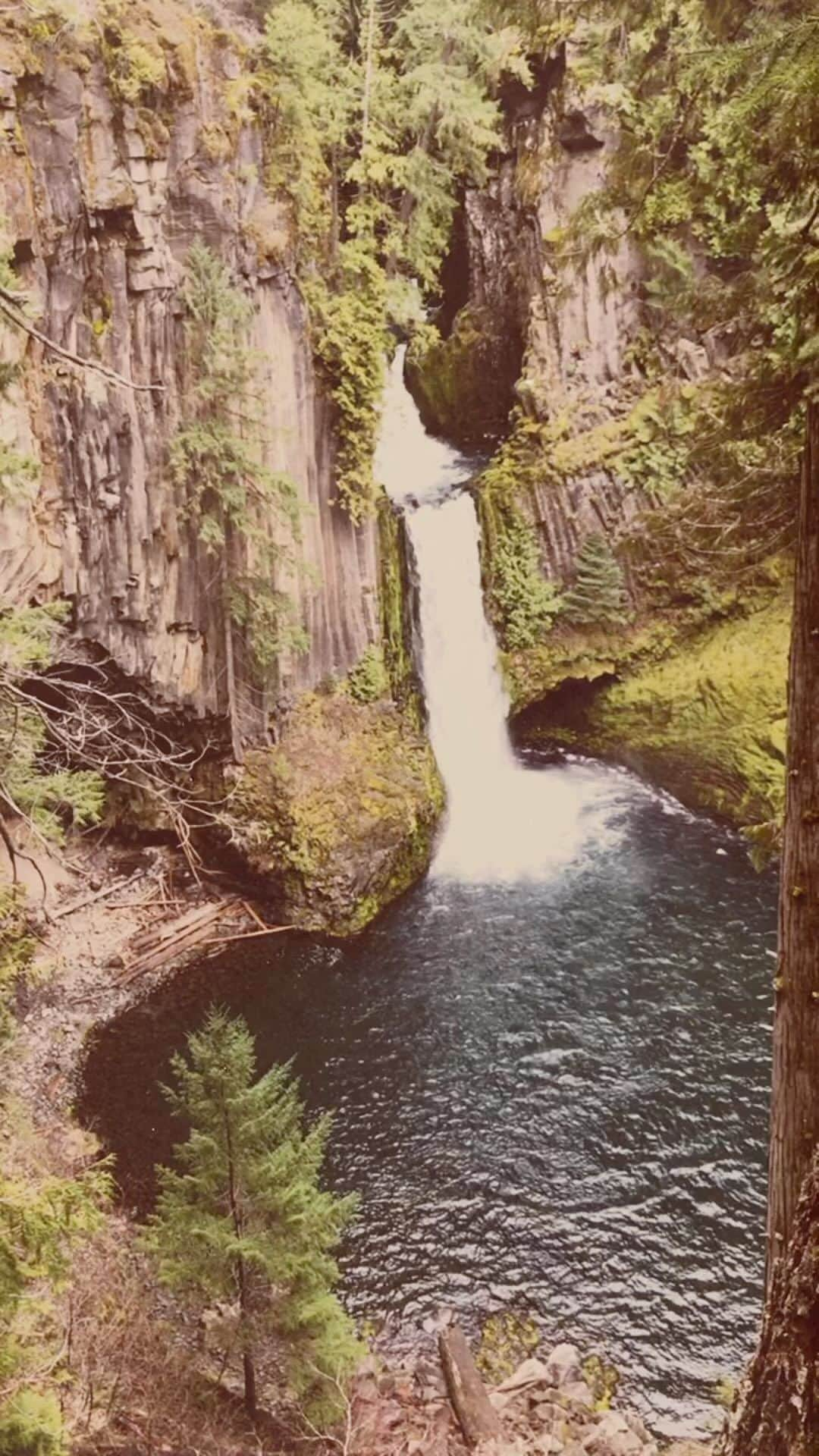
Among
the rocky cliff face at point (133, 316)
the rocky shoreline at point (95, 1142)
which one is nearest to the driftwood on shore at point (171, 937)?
the rocky shoreline at point (95, 1142)

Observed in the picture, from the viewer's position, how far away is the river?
9930mm

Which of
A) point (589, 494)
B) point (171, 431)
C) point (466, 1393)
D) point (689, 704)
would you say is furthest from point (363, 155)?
point (466, 1393)

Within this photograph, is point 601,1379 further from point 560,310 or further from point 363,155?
point 560,310

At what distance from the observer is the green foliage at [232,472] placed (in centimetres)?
1472

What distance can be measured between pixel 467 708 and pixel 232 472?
7.93 m

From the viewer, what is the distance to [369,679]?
60.7 ft

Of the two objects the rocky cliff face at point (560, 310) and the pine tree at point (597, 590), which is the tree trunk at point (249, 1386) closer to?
the pine tree at point (597, 590)

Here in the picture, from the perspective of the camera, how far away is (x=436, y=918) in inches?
647

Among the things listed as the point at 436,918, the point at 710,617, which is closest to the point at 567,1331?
the point at 436,918

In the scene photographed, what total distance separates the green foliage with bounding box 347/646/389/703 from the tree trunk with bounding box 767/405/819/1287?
Result: 1537 centimetres

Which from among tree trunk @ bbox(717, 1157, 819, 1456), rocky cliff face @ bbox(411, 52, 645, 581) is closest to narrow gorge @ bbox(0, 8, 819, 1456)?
tree trunk @ bbox(717, 1157, 819, 1456)

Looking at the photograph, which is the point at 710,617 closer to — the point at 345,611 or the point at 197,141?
the point at 345,611

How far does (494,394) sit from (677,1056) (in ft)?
54.7

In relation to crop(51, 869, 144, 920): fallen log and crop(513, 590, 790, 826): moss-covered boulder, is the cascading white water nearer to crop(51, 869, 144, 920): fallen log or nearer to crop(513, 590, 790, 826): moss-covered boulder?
crop(513, 590, 790, 826): moss-covered boulder
